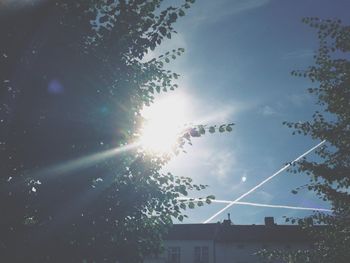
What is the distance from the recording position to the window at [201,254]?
33.9 metres

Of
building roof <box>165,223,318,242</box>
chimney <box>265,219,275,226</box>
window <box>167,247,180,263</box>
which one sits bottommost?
window <box>167,247,180,263</box>

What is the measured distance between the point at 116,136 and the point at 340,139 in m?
6.75

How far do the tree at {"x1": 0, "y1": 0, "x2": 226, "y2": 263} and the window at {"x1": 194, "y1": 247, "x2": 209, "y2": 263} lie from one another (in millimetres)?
29541

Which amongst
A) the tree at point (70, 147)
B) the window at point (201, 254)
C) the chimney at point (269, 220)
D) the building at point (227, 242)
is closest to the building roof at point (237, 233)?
the building at point (227, 242)

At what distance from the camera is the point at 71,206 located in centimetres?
551

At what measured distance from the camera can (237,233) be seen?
34.4 meters

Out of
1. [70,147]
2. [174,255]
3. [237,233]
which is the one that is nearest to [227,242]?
[237,233]

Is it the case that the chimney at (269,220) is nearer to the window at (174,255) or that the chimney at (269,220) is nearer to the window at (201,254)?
the window at (201,254)

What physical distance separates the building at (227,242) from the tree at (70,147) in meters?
29.0

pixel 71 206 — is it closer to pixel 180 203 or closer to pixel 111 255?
pixel 111 255

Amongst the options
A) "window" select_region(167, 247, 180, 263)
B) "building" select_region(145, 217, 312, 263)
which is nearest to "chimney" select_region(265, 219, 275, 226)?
"building" select_region(145, 217, 312, 263)

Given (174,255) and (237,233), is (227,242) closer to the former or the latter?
(237,233)

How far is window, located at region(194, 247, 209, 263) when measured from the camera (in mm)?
33909

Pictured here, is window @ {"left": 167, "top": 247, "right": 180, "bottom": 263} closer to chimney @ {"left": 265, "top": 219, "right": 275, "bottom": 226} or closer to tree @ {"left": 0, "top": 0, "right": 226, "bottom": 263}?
chimney @ {"left": 265, "top": 219, "right": 275, "bottom": 226}
